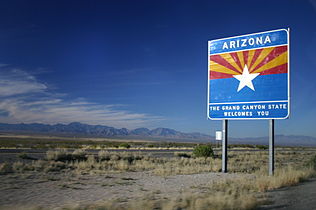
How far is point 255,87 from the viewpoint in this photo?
18.2 meters

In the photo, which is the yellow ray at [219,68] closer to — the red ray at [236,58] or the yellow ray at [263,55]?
the red ray at [236,58]

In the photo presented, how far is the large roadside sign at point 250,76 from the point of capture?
17.3 meters

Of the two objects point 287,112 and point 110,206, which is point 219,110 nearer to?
point 287,112

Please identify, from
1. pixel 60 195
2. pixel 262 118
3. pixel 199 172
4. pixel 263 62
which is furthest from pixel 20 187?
pixel 263 62

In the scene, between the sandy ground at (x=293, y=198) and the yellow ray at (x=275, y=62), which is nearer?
the sandy ground at (x=293, y=198)

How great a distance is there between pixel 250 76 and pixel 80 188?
36.1 feet

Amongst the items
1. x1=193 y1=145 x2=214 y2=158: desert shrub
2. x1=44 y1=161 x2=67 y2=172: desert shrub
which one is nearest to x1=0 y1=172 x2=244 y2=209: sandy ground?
x1=44 y1=161 x2=67 y2=172: desert shrub

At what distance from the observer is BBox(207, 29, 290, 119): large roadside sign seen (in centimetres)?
1731

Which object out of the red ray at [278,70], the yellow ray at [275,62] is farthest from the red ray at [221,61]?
the red ray at [278,70]

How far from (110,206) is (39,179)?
7.60 meters

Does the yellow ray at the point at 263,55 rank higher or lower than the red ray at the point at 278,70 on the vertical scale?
higher

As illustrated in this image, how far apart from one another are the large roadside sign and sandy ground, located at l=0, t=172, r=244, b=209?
4.44 m

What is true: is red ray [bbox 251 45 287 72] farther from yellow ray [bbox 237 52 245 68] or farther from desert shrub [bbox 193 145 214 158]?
desert shrub [bbox 193 145 214 158]

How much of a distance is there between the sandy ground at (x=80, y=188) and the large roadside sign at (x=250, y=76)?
14.6 feet
